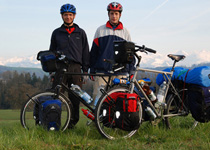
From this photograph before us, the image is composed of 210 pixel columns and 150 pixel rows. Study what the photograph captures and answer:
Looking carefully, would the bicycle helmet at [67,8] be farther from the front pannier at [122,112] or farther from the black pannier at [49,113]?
the front pannier at [122,112]

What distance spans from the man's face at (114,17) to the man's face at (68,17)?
0.82 meters

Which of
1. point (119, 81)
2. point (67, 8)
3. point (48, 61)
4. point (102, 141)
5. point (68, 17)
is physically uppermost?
point (67, 8)

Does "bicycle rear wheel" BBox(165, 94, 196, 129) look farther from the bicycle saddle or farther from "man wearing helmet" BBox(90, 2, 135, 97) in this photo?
"man wearing helmet" BBox(90, 2, 135, 97)

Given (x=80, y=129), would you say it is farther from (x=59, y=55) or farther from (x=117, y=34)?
(x=117, y=34)

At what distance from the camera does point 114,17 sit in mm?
5480

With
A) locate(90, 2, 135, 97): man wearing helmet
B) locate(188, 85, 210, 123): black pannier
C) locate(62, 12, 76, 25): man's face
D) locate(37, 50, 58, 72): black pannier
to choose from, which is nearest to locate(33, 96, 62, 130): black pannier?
locate(37, 50, 58, 72): black pannier

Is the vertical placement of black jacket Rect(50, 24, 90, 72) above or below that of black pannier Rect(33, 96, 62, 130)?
above

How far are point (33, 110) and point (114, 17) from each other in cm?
258

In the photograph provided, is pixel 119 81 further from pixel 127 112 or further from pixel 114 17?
pixel 114 17

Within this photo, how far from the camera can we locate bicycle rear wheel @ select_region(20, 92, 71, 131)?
4594 mm

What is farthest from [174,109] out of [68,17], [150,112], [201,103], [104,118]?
[68,17]

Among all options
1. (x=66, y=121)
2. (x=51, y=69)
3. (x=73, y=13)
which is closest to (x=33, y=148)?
(x=66, y=121)

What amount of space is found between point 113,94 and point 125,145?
0.97 m

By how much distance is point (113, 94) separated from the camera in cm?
452
